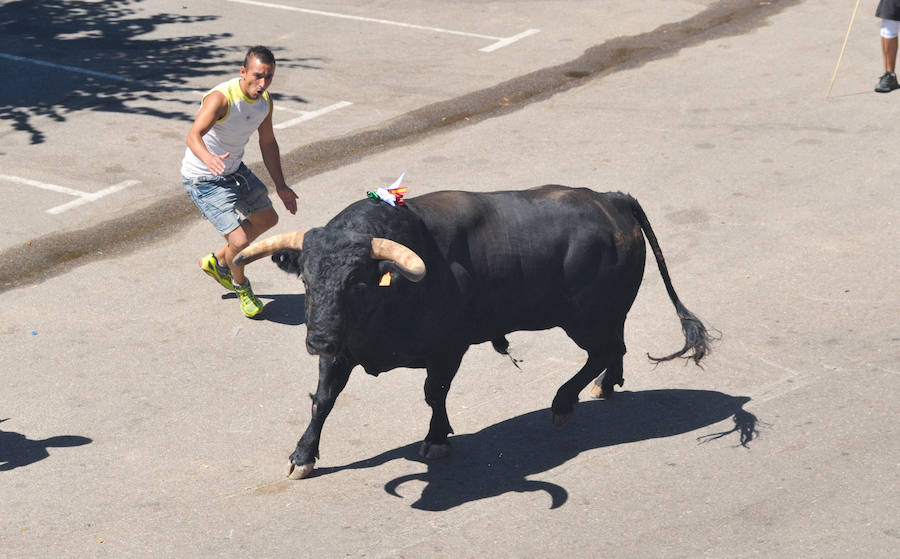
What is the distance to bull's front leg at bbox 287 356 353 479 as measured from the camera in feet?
21.1

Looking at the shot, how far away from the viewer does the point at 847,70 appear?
14.2m

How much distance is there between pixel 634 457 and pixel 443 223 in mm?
1776

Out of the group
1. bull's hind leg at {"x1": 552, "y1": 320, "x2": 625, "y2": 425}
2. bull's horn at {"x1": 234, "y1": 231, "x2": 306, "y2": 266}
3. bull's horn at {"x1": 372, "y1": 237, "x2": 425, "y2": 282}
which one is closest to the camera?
bull's horn at {"x1": 372, "y1": 237, "x2": 425, "y2": 282}

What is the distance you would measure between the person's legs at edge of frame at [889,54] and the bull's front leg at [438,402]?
8.69 m

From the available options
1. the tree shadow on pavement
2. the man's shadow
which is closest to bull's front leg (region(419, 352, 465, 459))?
the man's shadow

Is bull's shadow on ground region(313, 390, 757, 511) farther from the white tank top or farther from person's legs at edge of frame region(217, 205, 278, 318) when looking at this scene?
the white tank top

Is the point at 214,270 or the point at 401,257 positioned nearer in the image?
the point at 401,257

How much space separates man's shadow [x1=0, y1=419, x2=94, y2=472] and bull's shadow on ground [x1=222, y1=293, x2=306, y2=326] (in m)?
2.03

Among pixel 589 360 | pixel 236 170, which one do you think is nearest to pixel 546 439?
pixel 589 360

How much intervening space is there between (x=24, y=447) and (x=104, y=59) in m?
9.37

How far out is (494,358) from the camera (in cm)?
809

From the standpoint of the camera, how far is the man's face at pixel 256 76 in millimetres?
7996

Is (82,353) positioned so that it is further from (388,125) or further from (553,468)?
(388,125)

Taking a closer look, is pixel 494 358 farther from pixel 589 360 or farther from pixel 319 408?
pixel 319 408
